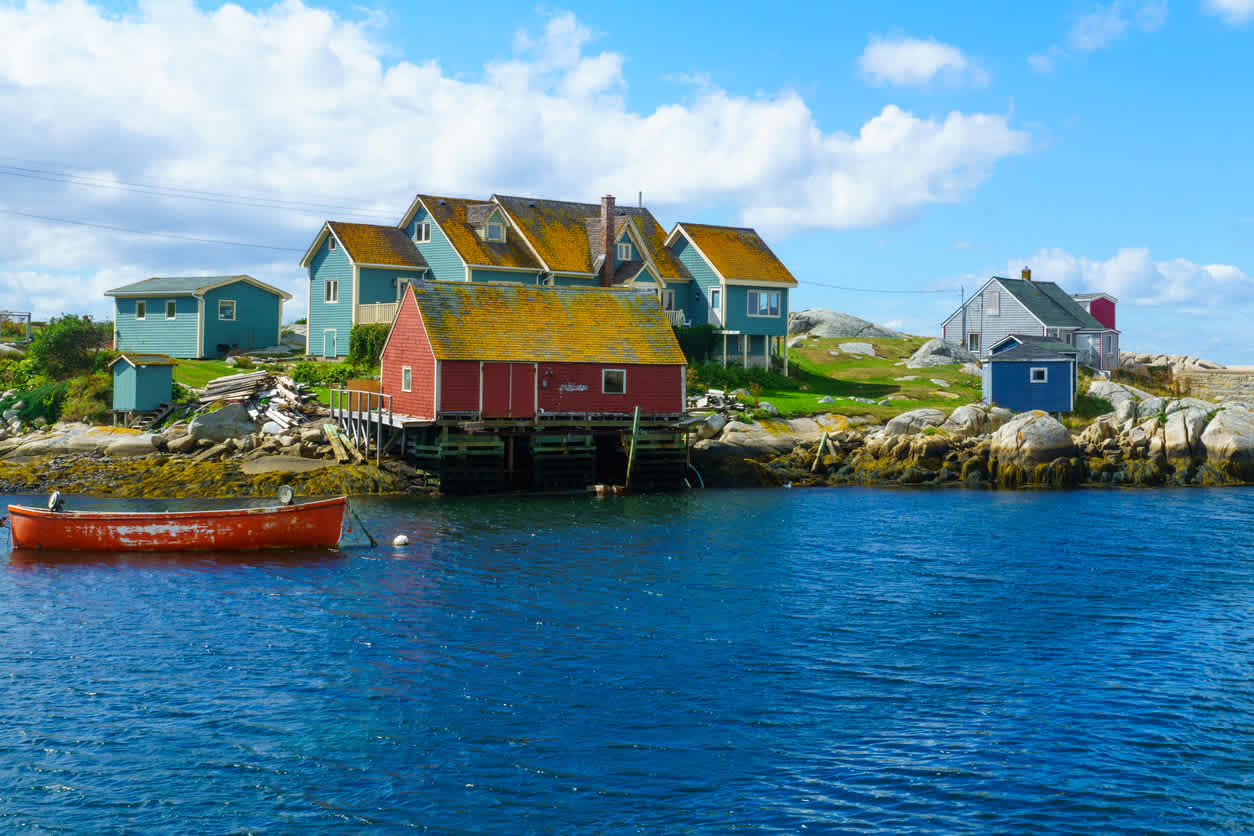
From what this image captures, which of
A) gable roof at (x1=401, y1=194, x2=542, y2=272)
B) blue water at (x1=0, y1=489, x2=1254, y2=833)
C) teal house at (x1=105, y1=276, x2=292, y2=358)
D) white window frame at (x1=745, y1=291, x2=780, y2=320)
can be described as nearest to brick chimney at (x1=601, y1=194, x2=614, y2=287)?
gable roof at (x1=401, y1=194, x2=542, y2=272)

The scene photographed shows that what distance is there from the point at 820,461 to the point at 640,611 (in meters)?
27.4

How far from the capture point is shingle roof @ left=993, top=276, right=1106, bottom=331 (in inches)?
2918

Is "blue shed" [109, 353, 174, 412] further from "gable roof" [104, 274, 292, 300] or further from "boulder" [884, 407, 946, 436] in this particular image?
"boulder" [884, 407, 946, 436]

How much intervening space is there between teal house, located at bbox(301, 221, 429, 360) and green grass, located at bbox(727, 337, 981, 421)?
21387mm

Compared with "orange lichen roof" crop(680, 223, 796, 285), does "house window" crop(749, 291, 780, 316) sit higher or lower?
lower

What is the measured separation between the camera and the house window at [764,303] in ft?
215

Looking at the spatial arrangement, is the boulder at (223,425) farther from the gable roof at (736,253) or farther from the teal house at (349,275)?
the gable roof at (736,253)

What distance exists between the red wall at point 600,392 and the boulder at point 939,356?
32707 millimetres

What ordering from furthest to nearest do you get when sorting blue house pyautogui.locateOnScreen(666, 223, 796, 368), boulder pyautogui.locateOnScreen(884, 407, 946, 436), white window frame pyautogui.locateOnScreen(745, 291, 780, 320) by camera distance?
white window frame pyautogui.locateOnScreen(745, 291, 780, 320) → blue house pyautogui.locateOnScreen(666, 223, 796, 368) → boulder pyautogui.locateOnScreen(884, 407, 946, 436)

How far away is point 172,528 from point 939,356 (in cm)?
5705

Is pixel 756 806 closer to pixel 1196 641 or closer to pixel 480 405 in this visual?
pixel 1196 641

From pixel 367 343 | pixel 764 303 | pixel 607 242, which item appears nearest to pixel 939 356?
pixel 764 303

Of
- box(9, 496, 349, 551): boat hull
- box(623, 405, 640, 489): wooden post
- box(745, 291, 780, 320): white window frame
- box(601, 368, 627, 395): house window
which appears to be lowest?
box(9, 496, 349, 551): boat hull

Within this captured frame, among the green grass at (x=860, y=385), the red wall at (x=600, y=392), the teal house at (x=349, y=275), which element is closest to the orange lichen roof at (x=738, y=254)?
the green grass at (x=860, y=385)
